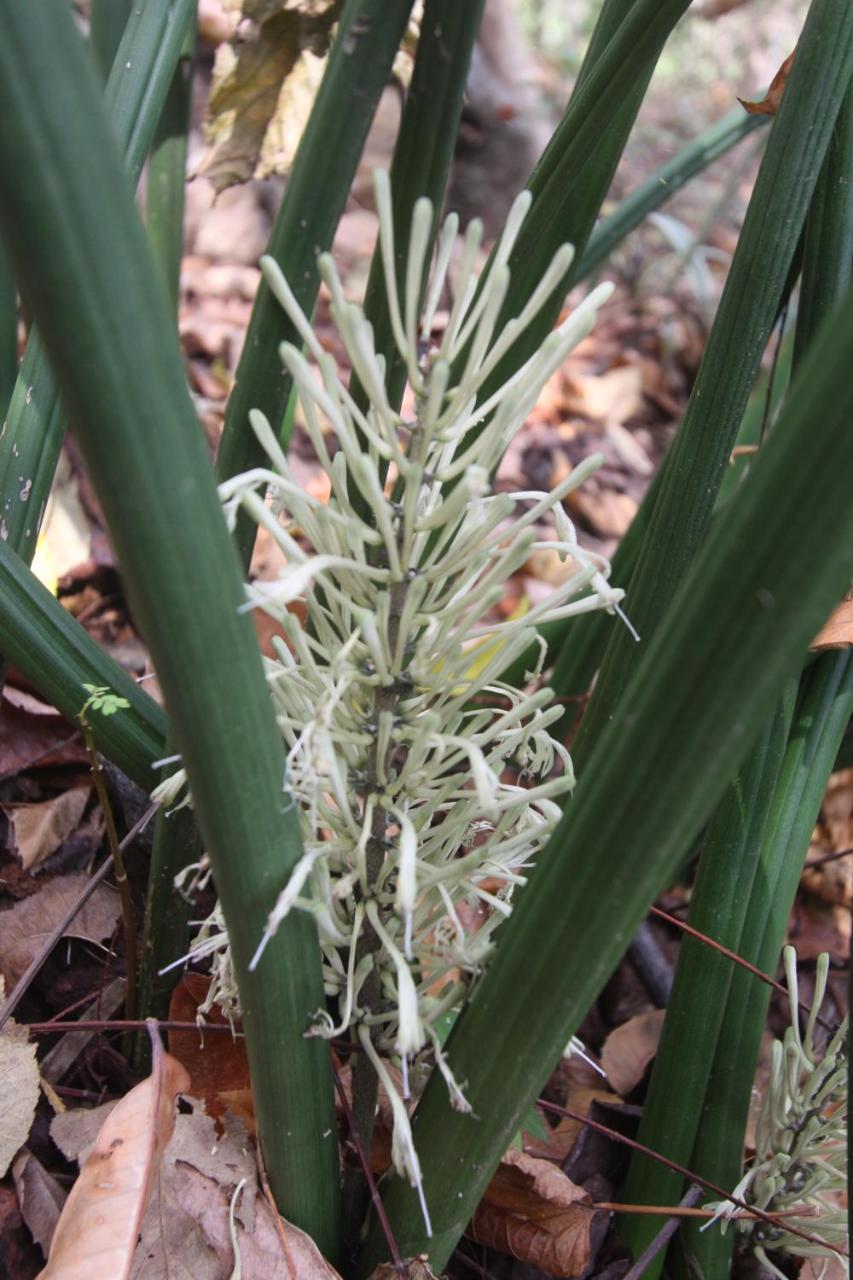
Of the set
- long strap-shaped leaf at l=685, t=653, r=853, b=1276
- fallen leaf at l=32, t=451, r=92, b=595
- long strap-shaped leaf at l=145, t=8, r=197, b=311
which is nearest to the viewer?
long strap-shaped leaf at l=685, t=653, r=853, b=1276

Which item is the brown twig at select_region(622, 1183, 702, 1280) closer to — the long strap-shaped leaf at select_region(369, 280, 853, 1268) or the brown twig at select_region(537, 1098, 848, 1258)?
the brown twig at select_region(537, 1098, 848, 1258)

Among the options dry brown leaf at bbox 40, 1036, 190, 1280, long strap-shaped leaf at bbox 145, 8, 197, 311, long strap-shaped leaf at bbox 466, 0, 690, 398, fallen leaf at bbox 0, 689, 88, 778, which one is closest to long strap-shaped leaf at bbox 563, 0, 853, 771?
long strap-shaped leaf at bbox 466, 0, 690, 398

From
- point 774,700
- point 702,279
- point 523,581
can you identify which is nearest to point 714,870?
point 774,700

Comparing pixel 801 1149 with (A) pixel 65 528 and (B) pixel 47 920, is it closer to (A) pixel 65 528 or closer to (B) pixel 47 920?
(B) pixel 47 920

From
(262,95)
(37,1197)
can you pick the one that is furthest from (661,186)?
(37,1197)

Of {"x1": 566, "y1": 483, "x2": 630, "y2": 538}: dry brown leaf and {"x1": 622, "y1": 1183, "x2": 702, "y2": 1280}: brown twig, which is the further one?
{"x1": 566, "y1": 483, "x2": 630, "y2": 538}: dry brown leaf

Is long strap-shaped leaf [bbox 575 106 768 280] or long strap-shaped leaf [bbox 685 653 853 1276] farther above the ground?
long strap-shaped leaf [bbox 575 106 768 280]

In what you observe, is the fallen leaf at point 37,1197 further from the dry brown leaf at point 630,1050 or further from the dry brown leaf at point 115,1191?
the dry brown leaf at point 630,1050

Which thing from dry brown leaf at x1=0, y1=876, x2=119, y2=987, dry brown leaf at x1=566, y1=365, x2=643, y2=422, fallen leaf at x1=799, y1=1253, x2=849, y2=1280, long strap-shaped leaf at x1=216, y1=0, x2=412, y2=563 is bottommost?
fallen leaf at x1=799, y1=1253, x2=849, y2=1280
